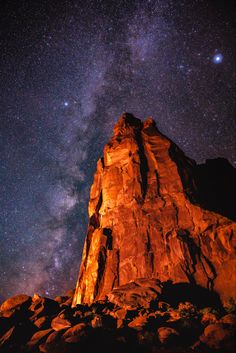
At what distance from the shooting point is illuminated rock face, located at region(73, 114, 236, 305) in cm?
2195

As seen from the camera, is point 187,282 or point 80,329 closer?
point 80,329

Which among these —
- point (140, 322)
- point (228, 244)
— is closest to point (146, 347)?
point (140, 322)

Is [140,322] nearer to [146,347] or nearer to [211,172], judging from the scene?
[146,347]

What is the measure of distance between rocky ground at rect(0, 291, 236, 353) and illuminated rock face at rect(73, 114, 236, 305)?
5.35 metres

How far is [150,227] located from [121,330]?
14.1 m

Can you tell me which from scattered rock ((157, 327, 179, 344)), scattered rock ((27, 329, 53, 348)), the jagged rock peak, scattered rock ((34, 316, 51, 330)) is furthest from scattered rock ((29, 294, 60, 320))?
the jagged rock peak

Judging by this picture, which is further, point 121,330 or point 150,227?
point 150,227

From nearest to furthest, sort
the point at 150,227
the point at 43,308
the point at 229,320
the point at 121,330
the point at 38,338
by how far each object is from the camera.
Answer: the point at 229,320, the point at 121,330, the point at 38,338, the point at 43,308, the point at 150,227

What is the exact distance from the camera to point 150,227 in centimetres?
2659

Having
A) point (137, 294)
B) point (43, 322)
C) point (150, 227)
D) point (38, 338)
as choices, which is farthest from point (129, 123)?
point (38, 338)

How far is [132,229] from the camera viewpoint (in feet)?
90.6

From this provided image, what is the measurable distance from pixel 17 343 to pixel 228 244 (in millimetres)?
20001

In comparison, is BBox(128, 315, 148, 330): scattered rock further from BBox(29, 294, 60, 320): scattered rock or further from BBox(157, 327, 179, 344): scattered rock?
BBox(29, 294, 60, 320): scattered rock

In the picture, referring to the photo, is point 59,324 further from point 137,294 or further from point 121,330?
point 137,294
